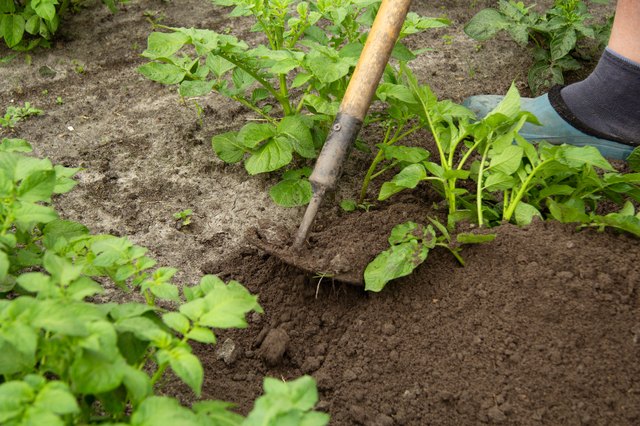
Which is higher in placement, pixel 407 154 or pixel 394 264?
pixel 407 154

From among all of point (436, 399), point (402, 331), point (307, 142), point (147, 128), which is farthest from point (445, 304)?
point (147, 128)

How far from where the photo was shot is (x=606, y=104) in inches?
108

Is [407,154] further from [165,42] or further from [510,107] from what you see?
[165,42]

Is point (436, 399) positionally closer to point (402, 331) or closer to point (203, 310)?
point (402, 331)

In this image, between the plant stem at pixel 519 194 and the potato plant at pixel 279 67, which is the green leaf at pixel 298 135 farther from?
the plant stem at pixel 519 194

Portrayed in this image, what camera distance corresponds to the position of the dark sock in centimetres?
267

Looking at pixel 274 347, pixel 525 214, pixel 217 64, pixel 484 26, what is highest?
pixel 217 64

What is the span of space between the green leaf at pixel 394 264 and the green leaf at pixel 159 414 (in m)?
0.91

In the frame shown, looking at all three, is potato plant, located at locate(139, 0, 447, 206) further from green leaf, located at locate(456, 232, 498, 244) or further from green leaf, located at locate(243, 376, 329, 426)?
green leaf, located at locate(243, 376, 329, 426)

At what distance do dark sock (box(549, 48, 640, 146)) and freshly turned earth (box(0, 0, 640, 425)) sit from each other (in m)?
0.63

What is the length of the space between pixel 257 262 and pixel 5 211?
3.25 feet

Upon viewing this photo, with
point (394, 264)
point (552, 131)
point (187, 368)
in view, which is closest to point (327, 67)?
point (394, 264)

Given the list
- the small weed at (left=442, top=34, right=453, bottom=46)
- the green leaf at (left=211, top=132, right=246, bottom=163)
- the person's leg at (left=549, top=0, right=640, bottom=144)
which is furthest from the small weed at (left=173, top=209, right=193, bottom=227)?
the small weed at (left=442, top=34, right=453, bottom=46)

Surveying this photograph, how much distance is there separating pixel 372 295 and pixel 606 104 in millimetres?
1356
